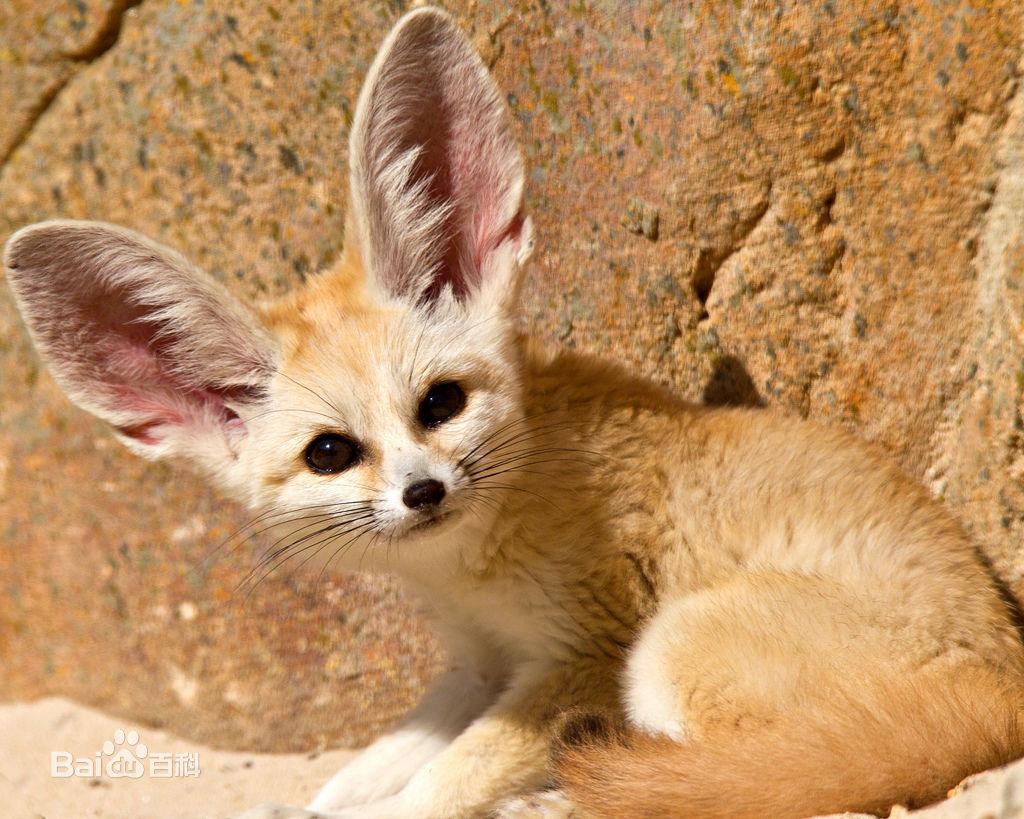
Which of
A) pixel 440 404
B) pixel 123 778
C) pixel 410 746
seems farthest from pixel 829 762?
pixel 123 778

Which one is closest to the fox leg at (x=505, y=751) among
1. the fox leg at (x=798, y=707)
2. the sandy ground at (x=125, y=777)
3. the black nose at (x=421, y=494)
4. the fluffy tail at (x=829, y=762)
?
the fox leg at (x=798, y=707)

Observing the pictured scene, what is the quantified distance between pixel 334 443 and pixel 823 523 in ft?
3.60

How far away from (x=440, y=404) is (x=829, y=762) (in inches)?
41.3

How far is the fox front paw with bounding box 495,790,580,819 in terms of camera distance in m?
2.04

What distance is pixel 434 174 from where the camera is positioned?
89.0 inches

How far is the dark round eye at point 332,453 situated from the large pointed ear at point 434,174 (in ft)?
1.29

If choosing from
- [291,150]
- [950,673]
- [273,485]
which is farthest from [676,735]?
[291,150]

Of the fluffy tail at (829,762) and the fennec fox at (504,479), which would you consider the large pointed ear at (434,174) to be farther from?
the fluffy tail at (829,762)

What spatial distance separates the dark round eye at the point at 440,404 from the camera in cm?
213


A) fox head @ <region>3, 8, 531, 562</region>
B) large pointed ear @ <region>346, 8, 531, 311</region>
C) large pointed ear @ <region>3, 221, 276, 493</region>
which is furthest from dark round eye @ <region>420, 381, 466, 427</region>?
large pointed ear @ <region>3, 221, 276, 493</region>

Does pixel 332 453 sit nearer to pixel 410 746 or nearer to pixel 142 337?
pixel 142 337

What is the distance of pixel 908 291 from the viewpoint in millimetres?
2467

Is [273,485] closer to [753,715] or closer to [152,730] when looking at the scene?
[753,715]

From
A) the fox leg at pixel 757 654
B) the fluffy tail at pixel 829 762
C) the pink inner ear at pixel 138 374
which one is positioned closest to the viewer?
the fluffy tail at pixel 829 762
